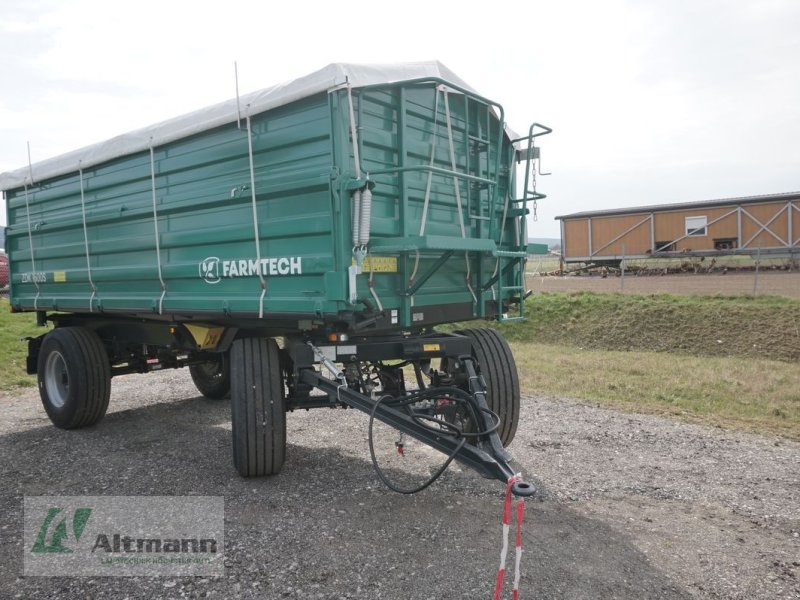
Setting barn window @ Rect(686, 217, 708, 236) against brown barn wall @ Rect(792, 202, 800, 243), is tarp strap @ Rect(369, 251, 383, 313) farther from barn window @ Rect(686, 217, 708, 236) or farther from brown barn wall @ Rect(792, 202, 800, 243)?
barn window @ Rect(686, 217, 708, 236)

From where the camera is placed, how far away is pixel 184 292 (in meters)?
5.16

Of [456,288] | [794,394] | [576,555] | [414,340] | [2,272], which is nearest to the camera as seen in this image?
[576,555]

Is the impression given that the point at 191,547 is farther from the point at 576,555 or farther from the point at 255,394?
the point at 576,555

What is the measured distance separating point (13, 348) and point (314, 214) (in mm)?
9016

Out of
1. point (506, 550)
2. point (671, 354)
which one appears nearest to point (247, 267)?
point (506, 550)

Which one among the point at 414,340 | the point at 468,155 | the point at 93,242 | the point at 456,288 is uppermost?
the point at 468,155

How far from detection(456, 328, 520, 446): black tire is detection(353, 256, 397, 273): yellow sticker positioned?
1227 millimetres

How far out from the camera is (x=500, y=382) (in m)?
5.05

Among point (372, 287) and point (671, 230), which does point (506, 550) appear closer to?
point (372, 287)

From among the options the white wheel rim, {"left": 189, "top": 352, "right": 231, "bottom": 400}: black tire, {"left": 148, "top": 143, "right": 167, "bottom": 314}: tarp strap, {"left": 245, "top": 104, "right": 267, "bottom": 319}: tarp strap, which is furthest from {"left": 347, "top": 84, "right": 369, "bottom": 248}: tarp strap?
the white wheel rim

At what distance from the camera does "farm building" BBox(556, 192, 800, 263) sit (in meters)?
21.3

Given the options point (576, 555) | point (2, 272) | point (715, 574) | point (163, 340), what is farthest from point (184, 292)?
point (2, 272)

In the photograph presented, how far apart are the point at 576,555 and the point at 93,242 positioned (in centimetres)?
517

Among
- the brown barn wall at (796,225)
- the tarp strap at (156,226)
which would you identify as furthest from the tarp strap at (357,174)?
the brown barn wall at (796,225)
